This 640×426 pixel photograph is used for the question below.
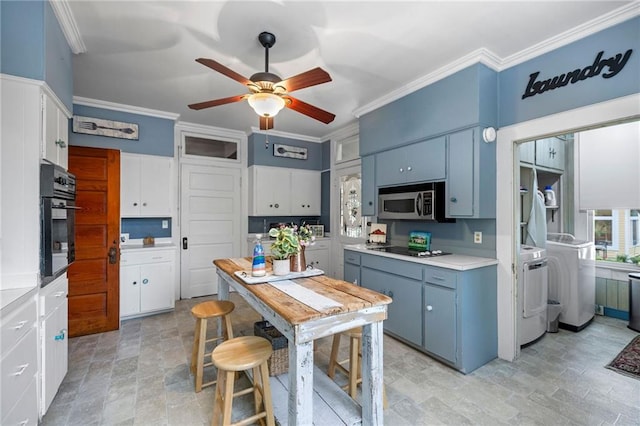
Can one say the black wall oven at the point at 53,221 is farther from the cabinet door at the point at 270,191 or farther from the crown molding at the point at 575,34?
the crown molding at the point at 575,34

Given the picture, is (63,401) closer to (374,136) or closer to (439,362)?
(439,362)

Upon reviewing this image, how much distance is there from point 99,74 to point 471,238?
4239 millimetres

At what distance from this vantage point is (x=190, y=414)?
1.96 meters

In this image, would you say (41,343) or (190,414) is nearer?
(41,343)

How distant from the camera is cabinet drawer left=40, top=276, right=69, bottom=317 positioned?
183cm

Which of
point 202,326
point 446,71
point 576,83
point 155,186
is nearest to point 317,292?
point 202,326

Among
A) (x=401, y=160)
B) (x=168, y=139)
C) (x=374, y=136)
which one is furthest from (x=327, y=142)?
(x=168, y=139)

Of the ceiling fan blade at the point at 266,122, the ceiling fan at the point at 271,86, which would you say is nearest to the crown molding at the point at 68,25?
the ceiling fan at the point at 271,86

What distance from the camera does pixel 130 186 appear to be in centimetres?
389

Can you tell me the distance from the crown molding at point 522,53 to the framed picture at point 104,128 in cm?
343

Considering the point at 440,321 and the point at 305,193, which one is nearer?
the point at 440,321

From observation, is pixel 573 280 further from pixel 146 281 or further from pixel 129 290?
pixel 129 290

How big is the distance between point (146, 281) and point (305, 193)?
Answer: 288 centimetres

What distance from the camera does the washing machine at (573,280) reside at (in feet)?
10.7
